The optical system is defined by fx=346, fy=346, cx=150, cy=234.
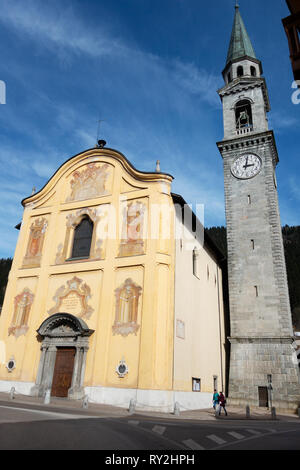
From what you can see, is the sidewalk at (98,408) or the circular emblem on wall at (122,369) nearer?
the sidewalk at (98,408)

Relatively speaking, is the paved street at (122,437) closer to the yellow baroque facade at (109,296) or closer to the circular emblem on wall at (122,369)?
the circular emblem on wall at (122,369)

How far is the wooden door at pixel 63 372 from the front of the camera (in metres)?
16.8

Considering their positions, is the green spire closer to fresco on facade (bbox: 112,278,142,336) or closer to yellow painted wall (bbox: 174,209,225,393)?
yellow painted wall (bbox: 174,209,225,393)

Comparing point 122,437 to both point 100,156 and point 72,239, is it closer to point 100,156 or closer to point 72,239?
point 72,239

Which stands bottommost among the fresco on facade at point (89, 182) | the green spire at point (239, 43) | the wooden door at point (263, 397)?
the wooden door at point (263, 397)

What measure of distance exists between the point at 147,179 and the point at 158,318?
7814mm

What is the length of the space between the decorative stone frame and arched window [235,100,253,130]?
16552mm

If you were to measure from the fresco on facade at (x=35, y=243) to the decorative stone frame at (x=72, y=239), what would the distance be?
146 cm

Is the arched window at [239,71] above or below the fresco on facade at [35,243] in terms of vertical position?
above

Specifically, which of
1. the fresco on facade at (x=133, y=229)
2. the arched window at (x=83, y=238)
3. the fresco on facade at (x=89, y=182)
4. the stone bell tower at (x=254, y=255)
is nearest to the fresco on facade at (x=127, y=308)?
the fresco on facade at (x=133, y=229)

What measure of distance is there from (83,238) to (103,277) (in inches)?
136

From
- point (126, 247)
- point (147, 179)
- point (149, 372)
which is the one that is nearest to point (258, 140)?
point (147, 179)

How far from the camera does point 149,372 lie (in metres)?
15.0

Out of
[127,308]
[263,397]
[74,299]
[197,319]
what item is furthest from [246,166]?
[74,299]
